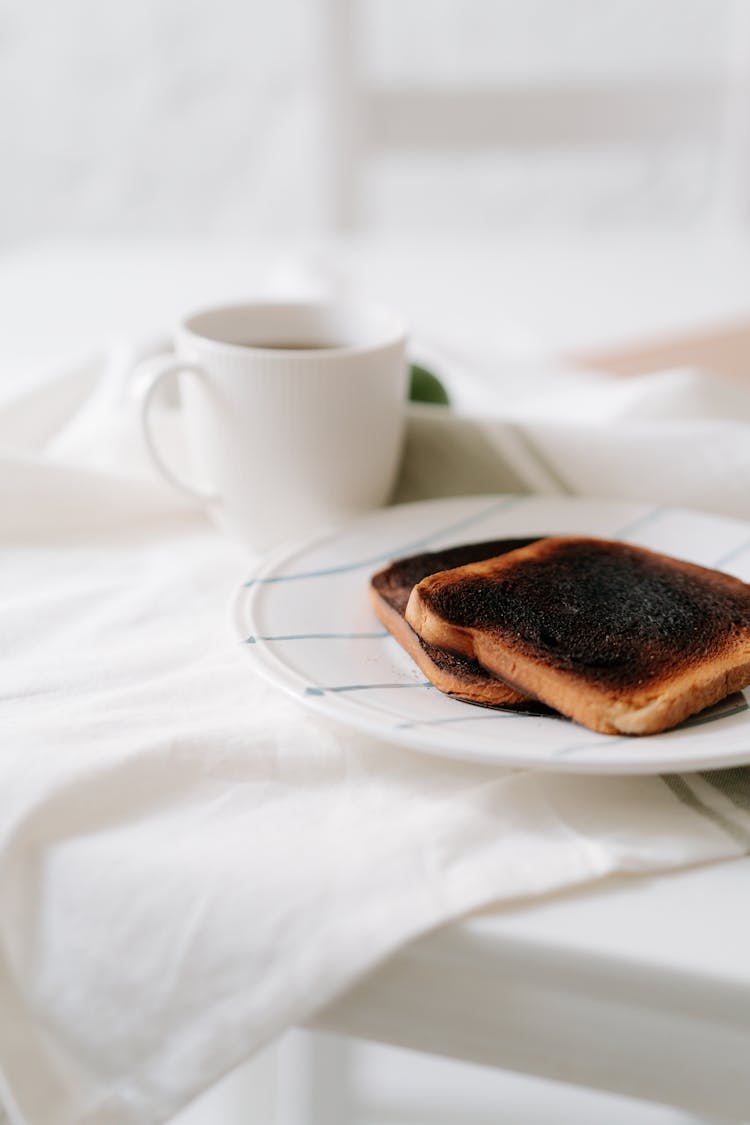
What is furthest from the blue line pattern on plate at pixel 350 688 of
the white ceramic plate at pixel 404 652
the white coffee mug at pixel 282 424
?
the white coffee mug at pixel 282 424

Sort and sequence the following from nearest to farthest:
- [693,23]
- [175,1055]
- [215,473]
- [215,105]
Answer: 1. [175,1055]
2. [215,473]
3. [693,23]
4. [215,105]

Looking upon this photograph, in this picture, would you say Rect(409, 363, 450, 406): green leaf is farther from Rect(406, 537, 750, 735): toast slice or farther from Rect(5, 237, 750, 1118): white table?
Rect(5, 237, 750, 1118): white table

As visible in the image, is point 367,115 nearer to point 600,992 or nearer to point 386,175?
point 386,175

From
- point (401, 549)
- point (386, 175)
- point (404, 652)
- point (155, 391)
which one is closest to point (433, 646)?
point (404, 652)

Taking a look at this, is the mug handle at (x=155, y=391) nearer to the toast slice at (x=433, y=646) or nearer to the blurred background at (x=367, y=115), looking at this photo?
the toast slice at (x=433, y=646)

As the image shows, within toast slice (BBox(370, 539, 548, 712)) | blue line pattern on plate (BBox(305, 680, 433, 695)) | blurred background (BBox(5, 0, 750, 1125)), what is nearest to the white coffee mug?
toast slice (BBox(370, 539, 548, 712))

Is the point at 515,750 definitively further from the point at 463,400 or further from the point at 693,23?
the point at 693,23

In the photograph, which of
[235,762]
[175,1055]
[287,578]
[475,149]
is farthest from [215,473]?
[475,149]
